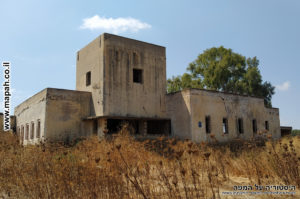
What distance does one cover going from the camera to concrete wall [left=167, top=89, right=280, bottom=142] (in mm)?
17127

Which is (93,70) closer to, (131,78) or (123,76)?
(123,76)

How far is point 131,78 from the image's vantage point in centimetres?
1744

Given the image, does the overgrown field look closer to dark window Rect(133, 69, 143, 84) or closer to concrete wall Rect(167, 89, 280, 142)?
concrete wall Rect(167, 89, 280, 142)

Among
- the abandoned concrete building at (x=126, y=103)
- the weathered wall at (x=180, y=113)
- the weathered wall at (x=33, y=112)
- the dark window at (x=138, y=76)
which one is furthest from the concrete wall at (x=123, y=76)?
the weathered wall at (x=33, y=112)

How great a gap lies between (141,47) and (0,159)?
1376 cm

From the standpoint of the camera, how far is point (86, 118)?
659 inches

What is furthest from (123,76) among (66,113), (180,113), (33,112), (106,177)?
(106,177)

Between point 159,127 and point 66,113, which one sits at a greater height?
point 66,113

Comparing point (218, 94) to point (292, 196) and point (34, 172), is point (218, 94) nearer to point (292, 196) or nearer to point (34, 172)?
point (292, 196)

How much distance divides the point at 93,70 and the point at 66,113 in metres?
3.53

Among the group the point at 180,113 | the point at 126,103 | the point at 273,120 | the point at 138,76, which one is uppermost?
the point at 138,76

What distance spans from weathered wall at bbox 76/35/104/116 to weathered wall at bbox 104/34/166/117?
459mm

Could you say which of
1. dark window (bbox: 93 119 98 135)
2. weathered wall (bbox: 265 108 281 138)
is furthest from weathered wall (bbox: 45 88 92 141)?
weathered wall (bbox: 265 108 281 138)

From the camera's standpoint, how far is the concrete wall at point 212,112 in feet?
56.2
